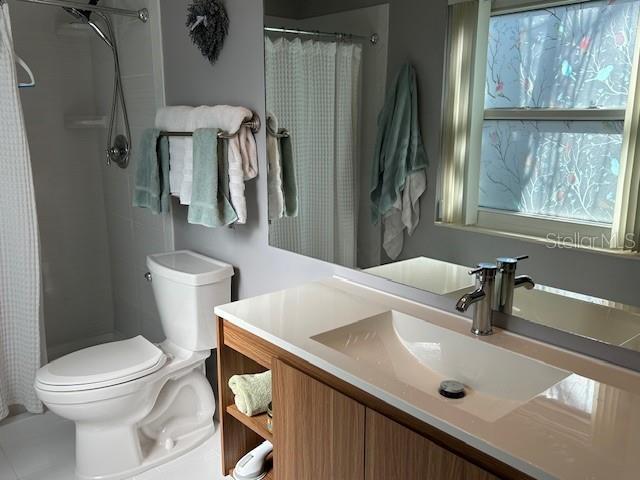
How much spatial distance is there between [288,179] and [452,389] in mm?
997

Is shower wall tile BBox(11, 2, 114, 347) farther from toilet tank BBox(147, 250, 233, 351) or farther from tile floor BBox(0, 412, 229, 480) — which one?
toilet tank BBox(147, 250, 233, 351)

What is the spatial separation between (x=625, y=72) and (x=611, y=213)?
0.98 ft

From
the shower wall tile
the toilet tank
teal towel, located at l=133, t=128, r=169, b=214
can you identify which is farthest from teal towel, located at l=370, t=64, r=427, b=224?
the shower wall tile

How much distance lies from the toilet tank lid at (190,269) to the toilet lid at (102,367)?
305 mm

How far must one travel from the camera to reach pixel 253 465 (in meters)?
1.78

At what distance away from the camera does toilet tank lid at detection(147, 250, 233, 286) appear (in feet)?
6.98

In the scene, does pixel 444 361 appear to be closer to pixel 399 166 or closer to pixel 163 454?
pixel 399 166

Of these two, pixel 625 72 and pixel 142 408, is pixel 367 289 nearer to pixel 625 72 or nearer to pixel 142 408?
pixel 625 72

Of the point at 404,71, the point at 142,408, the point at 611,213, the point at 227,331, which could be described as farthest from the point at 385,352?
the point at 142,408

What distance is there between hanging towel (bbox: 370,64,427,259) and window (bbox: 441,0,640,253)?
98 millimetres

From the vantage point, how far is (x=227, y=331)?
5.29ft

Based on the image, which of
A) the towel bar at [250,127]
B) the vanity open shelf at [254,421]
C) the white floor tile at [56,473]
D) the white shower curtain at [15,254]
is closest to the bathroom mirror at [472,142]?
the towel bar at [250,127]

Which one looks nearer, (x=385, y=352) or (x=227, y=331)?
(x=385, y=352)

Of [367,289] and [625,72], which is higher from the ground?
[625,72]
